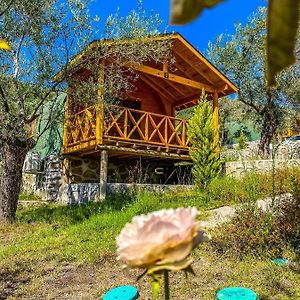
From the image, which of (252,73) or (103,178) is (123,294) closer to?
(103,178)

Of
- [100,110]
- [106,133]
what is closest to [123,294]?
[100,110]

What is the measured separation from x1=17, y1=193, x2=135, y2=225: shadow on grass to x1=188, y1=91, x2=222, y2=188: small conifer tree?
6.73ft

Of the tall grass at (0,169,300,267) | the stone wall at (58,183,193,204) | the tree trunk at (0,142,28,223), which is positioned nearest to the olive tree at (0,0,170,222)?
the tree trunk at (0,142,28,223)

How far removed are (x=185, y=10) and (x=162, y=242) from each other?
370 millimetres

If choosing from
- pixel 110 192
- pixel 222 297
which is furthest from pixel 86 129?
pixel 222 297

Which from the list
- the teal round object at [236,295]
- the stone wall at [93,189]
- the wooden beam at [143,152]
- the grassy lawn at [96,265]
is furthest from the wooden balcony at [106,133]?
the teal round object at [236,295]

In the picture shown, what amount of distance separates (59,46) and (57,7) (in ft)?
2.89

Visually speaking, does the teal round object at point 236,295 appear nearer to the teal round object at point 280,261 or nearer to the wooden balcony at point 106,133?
the teal round object at point 280,261

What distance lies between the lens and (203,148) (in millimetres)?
10062

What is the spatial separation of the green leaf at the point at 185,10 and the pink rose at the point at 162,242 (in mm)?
336

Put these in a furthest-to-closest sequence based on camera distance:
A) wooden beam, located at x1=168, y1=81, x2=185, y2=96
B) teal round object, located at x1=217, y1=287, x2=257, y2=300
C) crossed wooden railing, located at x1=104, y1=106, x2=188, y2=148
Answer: wooden beam, located at x1=168, y1=81, x2=185, y2=96 < crossed wooden railing, located at x1=104, y1=106, x2=188, y2=148 < teal round object, located at x1=217, y1=287, x2=257, y2=300

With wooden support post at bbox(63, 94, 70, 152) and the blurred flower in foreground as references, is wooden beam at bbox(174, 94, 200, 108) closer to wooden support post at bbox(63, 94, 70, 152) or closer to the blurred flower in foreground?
wooden support post at bbox(63, 94, 70, 152)

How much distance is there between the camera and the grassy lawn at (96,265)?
149 inches

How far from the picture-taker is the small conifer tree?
9.90m
